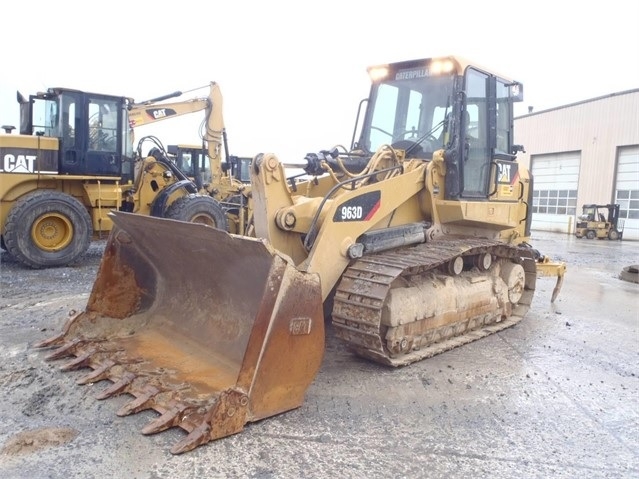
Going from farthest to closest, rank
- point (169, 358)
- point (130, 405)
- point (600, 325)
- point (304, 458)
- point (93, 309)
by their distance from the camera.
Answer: point (600, 325), point (93, 309), point (169, 358), point (130, 405), point (304, 458)

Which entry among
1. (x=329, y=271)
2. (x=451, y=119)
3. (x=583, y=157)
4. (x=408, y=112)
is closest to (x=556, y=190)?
(x=583, y=157)

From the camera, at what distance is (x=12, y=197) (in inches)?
356

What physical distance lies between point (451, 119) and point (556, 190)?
25.5 meters

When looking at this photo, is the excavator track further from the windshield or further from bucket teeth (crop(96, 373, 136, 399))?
bucket teeth (crop(96, 373, 136, 399))

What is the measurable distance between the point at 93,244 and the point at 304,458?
9.90m

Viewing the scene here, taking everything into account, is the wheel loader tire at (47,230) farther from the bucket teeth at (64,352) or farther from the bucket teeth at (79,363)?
the bucket teeth at (79,363)

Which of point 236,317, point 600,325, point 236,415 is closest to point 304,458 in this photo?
point 236,415

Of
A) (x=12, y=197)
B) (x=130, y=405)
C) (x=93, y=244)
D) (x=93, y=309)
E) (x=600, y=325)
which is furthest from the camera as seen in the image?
(x=93, y=244)

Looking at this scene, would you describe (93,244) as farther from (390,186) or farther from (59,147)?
(390,186)

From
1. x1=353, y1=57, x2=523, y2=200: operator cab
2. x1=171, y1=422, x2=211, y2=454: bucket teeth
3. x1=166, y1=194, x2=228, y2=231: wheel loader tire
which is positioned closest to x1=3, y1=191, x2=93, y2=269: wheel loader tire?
x1=166, y1=194, x2=228, y2=231: wheel loader tire

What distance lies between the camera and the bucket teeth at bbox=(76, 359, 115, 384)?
12.6 ft

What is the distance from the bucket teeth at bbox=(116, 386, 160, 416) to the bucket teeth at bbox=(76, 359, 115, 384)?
49 centimetres

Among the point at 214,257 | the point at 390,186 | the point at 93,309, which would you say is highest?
the point at 390,186

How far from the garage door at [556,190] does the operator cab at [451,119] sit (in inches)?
922
